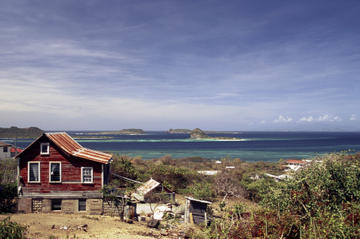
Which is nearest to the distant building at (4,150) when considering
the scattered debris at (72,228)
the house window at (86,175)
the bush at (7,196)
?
the bush at (7,196)

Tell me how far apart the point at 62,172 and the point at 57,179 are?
72 cm

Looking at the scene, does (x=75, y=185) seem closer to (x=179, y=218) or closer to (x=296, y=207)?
(x=179, y=218)

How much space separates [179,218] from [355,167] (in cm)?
1304

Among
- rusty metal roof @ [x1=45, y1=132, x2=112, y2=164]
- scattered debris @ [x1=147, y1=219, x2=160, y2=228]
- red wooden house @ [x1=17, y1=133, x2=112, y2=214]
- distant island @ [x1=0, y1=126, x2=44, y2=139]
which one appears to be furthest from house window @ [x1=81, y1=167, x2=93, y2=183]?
distant island @ [x1=0, y1=126, x2=44, y2=139]

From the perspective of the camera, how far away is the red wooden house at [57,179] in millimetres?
22000

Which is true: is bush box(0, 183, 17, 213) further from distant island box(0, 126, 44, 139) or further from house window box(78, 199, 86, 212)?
distant island box(0, 126, 44, 139)

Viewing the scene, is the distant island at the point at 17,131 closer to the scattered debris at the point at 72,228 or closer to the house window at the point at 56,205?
the house window at the point at 56,205

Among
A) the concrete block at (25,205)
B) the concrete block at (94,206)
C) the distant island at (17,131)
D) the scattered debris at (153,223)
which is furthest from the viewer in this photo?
the distant island at (17,131)

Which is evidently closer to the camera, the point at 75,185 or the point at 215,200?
the point at 75,185

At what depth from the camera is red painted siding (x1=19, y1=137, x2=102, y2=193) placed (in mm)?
22062

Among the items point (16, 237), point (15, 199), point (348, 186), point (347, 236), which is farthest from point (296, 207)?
point (15, 199)

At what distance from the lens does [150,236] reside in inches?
715

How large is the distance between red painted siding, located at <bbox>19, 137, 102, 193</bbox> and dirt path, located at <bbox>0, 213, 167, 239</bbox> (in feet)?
7.02

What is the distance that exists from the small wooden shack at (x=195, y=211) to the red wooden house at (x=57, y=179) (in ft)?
24.4
